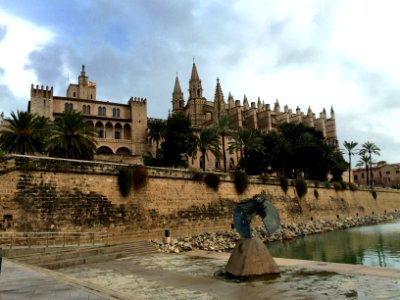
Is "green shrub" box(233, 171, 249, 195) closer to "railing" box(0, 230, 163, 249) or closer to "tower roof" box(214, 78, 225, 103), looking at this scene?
"railing" box(0, 230, 163, 249)

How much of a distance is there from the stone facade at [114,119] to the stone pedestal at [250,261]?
160 feet

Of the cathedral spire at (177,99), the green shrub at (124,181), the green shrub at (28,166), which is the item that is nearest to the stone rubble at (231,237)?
the green shrub at (124,181)

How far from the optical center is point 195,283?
34.0 ft

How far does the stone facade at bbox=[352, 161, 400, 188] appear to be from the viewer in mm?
107062

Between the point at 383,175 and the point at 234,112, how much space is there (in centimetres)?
5941

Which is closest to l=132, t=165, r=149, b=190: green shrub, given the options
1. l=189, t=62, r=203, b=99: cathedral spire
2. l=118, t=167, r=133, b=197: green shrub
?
l=118, t=167, r=133, b=197: green shrub

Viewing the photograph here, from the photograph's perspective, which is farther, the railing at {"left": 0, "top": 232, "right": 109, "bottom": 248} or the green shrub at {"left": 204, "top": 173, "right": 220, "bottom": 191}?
the green shrub at {"left": 204, "top": 173, "right": 220, "bottom": 191}

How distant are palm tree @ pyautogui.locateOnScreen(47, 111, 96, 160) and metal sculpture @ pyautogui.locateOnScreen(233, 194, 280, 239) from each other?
69.4 feet

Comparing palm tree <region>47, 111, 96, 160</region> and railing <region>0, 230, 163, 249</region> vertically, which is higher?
palm tree <region>47, 111, 96, 160</region>

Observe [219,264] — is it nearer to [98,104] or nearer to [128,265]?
[128,265]

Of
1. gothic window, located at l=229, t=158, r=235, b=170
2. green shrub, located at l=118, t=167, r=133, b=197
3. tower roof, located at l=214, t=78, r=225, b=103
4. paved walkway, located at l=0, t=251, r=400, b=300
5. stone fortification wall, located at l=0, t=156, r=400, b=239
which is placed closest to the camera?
paved walkway, located at l=0, t=251, r=400, b=300

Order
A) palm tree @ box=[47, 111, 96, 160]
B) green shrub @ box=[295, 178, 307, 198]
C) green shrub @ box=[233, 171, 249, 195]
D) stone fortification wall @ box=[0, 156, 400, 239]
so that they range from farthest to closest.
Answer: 1. green shrub @ box=[295, 178, 307, 198]
2. green shrub @ box=[233, 171, 249, 195]
3. palm tree @ box=[47, 111, 96, 160]
4. stone fortification wall @ box=[0, 156, 400, 239]

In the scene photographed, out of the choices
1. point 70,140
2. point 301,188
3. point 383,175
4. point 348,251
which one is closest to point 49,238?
point 70,140

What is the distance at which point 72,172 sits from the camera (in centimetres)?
2223
